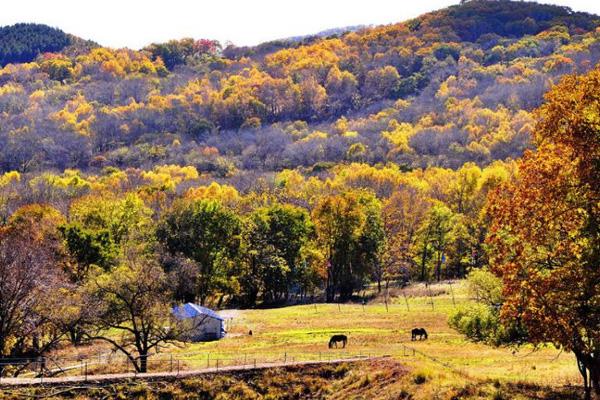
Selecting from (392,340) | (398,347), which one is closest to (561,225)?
(398,347)

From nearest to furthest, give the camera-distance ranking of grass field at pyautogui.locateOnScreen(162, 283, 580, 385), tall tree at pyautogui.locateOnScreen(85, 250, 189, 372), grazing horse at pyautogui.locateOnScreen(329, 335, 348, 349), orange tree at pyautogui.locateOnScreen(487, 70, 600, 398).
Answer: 1. orange tree at pyautogui.locateOnScreen(487, 70, 600, 398)
2. grass field at pyautogui.locateOnScreen(162, 283, 580, 385)
3. tall tree at pyautogui.locateOnScreen(85, 250, 189, 372)
4. grazing horse at pyautogui.locateOnScreen(329, 335, 348, 349)

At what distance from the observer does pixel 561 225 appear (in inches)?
1011

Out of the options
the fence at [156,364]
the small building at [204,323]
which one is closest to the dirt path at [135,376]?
the fence at [156,364]

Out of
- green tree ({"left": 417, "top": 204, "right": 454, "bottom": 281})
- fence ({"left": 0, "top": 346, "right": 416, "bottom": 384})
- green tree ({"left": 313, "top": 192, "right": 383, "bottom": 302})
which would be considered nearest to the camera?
fence ({"left": 0, "top": 346, "right": 416, "bottom": 384})

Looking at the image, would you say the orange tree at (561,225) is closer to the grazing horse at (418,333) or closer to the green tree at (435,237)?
the grazing horse at (418,333)

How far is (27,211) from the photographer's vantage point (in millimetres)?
90375

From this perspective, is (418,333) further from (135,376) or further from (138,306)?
(135,376)

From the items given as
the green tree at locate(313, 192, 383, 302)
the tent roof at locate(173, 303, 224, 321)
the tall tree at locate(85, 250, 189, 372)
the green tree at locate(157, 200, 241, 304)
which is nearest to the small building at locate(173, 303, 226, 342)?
the tent roof at locate(173, 303, 224, 321)

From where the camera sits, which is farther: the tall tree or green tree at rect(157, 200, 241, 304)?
green tree at rect(157, 200, 241, 304)

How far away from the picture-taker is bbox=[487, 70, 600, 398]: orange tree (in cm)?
2414

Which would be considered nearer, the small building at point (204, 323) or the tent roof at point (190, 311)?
the tent roof at point (190, 311)

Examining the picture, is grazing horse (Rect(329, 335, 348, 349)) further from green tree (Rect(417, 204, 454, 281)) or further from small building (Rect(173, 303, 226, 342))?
green tree (Rect(417, 204, 454, 281))

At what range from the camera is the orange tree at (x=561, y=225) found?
24141mm

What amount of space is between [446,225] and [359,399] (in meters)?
60.8
